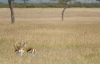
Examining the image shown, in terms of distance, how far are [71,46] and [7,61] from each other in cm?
511

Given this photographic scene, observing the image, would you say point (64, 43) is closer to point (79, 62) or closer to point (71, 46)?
point (71, 46)

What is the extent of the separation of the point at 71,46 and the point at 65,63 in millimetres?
4498

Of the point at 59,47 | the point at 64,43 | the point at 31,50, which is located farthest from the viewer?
the point at 64,43

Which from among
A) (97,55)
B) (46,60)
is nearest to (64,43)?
(97,55)

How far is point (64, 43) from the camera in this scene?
13969 millimetres

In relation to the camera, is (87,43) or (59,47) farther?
(87,43)

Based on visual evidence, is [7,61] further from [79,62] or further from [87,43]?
[87,43]

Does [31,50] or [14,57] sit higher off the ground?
[31,50]

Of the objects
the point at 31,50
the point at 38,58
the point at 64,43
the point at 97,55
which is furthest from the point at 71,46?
the point at 31,50

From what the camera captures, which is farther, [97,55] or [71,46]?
[71,46]

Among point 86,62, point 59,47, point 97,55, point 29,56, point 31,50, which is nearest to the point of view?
point 31,50

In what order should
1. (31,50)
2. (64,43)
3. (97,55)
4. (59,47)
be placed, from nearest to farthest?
(31,50) → (97,55) → (59,47) → (64,43)

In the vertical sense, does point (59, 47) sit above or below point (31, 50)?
below

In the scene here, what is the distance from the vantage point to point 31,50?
28.5 feet
